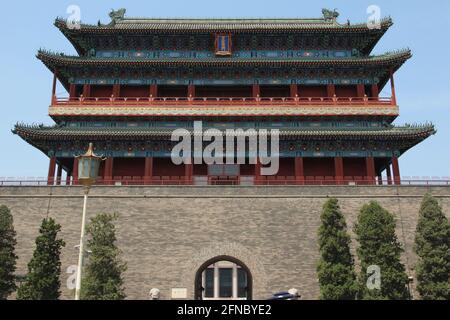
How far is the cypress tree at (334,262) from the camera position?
21.5 meters

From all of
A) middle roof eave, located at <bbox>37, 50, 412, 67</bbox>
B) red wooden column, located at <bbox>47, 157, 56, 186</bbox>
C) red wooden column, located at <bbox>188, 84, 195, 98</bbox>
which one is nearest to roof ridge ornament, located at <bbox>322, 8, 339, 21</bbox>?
middle roof eave, located at <bbox>37, 50, 412, 67</bbox>

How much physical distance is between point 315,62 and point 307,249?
14.1 metres

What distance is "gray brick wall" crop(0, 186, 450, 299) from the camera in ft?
84.0

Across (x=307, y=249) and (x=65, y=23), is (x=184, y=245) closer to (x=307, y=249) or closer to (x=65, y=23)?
(x=307, y=249)

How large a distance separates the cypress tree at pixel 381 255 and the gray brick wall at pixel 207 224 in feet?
12.7

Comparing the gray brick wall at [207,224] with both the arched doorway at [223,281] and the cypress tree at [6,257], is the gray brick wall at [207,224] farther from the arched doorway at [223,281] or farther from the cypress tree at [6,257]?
the arched doorway at [223,281]

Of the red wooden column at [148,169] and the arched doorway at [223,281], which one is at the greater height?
the red wooden column at [148,169]

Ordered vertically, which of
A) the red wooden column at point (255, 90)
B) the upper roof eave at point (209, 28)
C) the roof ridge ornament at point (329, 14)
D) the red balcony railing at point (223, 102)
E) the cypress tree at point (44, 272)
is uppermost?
the roof ridge ornament at point (329, 14)

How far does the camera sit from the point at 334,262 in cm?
2234

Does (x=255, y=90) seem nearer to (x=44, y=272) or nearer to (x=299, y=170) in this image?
(x=299, y=170)

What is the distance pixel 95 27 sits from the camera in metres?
35.1

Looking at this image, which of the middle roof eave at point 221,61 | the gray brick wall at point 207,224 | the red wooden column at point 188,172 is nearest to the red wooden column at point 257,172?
the gray brick wall at point 207,224

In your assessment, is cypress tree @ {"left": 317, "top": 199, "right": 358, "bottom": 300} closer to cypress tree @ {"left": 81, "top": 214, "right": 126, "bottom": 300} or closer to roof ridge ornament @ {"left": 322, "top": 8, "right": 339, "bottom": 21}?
cypress tree @ {"left": 81, "top": 214, "right": 126, "bottom": 300}

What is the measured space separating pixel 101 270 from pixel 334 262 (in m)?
10.5
